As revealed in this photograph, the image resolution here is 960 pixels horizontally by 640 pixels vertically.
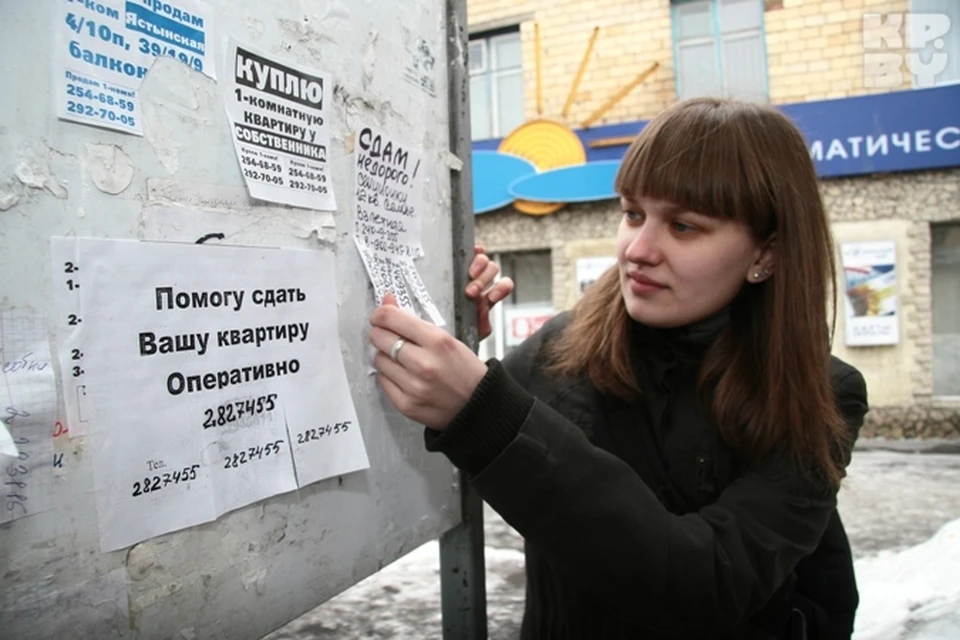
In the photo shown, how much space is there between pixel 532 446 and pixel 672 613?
0.30m

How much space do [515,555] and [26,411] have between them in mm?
3154

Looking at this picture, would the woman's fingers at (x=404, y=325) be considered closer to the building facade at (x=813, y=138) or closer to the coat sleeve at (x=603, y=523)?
the coat sleeve at (x=603, y=523)

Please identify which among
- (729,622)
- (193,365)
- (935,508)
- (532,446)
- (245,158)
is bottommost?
(935,508)

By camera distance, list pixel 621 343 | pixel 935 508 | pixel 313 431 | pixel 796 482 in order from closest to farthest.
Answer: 1. pixel 313 431
2. pixel 796 482
3. pixel 621 343
4. pixel 935 508

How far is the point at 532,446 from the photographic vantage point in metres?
0.78

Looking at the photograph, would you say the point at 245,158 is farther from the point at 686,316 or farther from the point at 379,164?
the point at 686,316

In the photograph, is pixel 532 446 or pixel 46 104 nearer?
pixel 46 104

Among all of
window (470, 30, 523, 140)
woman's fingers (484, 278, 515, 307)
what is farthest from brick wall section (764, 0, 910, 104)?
woman's fingers (484, 278, 515, 307)

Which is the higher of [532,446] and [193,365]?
[193,365]

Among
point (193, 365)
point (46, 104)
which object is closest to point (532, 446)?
point (193, 365)

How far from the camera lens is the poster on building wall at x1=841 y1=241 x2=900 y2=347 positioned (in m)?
6.71

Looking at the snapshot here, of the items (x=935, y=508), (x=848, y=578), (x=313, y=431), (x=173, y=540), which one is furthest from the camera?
(x=935, y=508)

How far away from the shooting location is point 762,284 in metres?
1.11

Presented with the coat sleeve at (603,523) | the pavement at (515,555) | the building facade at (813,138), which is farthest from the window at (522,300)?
the coat sleeve at (603,523)
